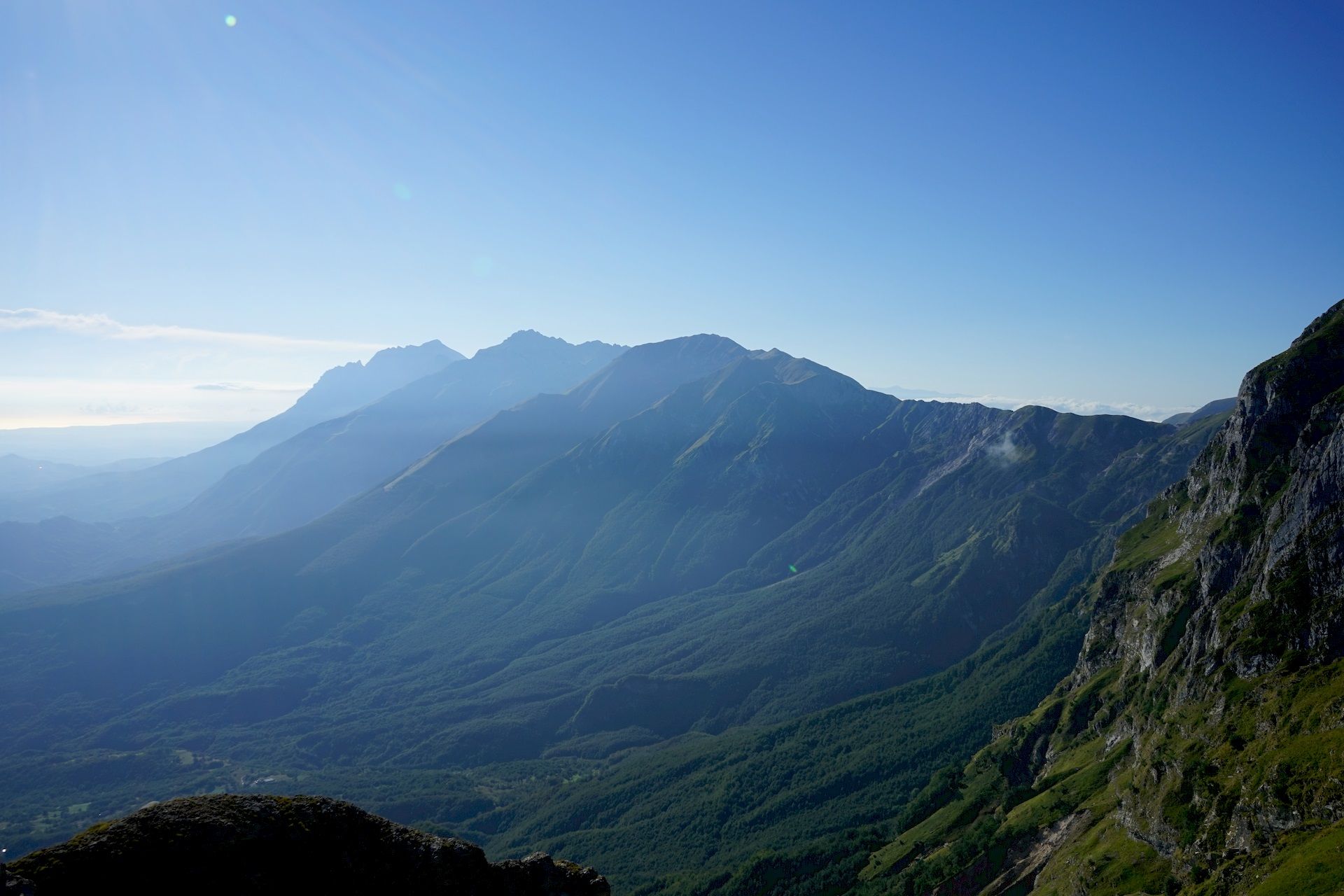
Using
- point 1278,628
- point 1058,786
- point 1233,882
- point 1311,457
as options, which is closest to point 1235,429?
point 1311,457

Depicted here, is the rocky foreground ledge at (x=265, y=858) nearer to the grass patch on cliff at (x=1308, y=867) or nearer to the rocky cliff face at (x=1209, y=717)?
the grass patch on cliff at (x=1308, y=867)

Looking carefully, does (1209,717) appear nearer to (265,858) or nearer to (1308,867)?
(1308,867)

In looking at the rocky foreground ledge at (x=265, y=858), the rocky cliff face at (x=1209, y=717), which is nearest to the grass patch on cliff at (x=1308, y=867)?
the rocky cliff face at (x=1209, y=717)

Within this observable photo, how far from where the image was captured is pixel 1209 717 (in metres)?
97.9

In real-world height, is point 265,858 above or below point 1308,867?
above

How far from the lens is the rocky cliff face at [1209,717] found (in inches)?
2963

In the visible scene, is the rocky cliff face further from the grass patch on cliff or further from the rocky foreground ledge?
the rocky foreground ledge

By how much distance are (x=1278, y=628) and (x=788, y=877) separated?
10712cm

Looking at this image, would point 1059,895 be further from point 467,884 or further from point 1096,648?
point 467,884

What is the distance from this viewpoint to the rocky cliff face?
247 feet

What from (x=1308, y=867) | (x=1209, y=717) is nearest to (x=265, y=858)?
(x=1308, y=867)

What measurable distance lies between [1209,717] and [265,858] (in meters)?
115

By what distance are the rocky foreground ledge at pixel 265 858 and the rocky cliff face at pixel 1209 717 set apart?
6769 cm

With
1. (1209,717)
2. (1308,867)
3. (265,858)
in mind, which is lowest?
(1209,717)
